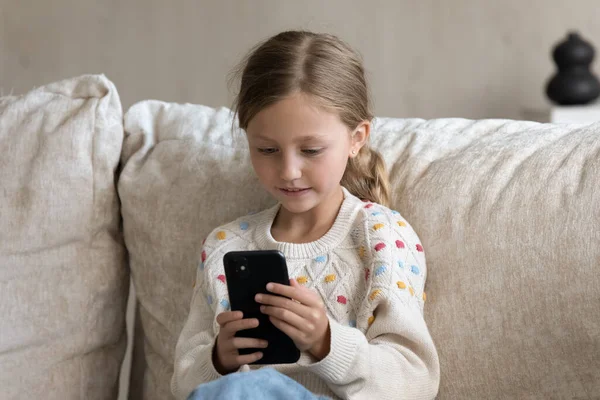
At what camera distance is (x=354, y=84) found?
4.31 ft

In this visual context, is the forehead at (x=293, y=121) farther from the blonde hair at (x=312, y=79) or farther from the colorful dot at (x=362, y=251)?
the colorful dot at (x=362, y=251)

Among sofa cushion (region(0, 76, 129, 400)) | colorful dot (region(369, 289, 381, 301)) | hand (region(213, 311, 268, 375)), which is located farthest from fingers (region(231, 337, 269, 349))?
sofa cushion (region(0, 76, 129, 400))

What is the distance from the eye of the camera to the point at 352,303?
49.3 inches

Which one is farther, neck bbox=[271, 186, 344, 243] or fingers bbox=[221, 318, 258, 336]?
neck bbox=[271, 186, 344, 243]

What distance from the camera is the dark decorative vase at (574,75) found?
106 inches

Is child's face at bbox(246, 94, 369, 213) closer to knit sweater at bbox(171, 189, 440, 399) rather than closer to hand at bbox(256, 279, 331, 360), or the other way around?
knit sweater at bbox(171, 189, 440, 399)

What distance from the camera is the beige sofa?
1.22m

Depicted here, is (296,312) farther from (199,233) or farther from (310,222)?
(199,233)

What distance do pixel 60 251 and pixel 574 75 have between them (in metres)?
1.85

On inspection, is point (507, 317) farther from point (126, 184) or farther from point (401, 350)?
point (126, 184)

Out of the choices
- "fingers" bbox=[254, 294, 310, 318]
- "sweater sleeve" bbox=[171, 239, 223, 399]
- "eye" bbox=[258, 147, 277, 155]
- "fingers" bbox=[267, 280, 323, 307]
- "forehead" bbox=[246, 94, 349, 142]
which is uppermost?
"forehead" bbox=[246, 94, 349, 142]

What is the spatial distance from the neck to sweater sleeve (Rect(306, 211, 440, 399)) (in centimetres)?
8

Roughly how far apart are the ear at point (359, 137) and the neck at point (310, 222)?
76 millimetres

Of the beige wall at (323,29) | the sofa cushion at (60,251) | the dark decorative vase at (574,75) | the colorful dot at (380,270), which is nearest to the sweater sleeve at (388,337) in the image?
the colorful dot at (380,270)
